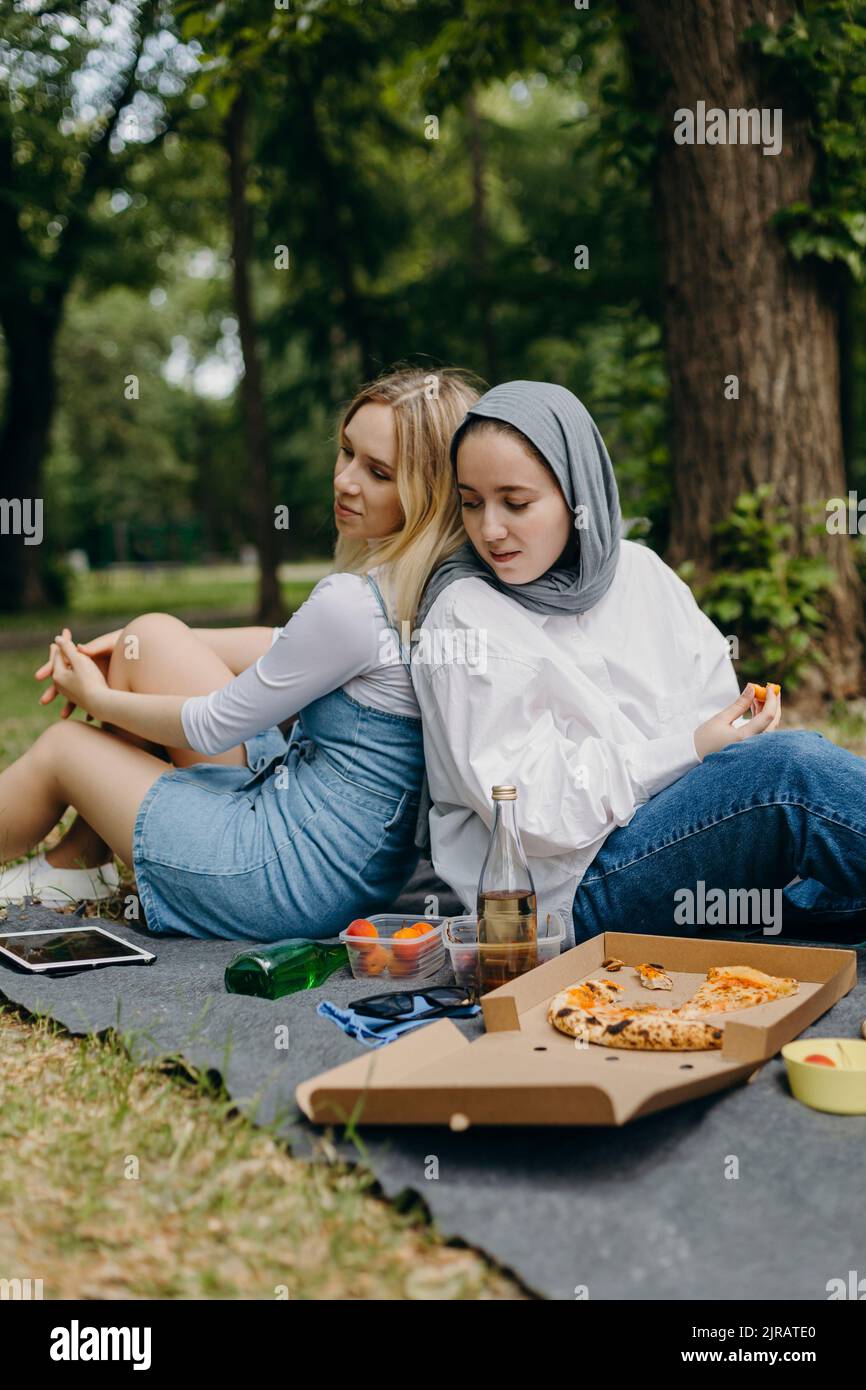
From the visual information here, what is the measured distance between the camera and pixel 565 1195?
1.99 metres

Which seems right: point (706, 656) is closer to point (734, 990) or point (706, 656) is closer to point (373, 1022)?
point (734, 990)

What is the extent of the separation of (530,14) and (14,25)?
711 cm

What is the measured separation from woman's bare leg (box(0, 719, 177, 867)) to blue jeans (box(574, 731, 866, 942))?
118cm

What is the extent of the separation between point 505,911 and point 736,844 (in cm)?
54

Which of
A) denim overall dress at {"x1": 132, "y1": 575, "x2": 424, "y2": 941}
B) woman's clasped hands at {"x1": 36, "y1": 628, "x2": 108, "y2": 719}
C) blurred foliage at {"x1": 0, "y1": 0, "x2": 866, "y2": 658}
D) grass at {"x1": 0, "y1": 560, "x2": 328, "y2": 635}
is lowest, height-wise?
denim overall dress at {"x1": 132, "y1": 575, "x2": 424, "y2": 941}

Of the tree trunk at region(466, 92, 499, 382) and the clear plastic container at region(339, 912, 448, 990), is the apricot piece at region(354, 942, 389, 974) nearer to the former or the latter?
the clear plastic container at region(339, 912, 448, 990)

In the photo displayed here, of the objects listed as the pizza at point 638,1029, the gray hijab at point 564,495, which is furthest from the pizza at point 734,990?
the gray hijab at point 564,495

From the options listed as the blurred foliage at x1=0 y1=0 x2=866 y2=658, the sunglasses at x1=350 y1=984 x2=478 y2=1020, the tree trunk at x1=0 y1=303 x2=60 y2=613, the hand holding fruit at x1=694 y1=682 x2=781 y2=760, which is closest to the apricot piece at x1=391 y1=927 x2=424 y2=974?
the sunglasses at x1=350 y1=984 x2=478 y2=1020

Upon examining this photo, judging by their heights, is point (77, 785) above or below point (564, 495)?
below

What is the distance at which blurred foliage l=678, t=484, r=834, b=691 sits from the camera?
6.00 metres

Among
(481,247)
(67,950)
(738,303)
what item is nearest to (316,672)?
(67,950)

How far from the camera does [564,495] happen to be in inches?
116

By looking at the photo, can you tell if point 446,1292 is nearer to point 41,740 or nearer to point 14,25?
point 41,740

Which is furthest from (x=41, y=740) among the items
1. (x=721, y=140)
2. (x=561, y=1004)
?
(x=721, y=140)
